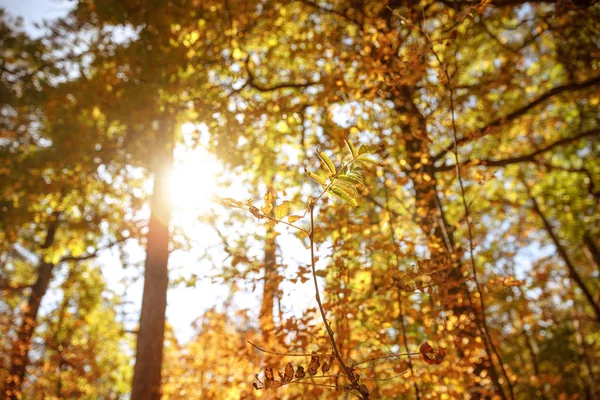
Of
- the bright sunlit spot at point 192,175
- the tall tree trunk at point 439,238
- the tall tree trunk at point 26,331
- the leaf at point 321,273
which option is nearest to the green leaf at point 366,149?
the leaf at point 321,273

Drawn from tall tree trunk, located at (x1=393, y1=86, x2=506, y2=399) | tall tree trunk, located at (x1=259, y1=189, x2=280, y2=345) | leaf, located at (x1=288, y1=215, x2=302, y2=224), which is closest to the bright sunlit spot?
tall tree trunk, located at (x1=259, y1=189, x2=280, y2=345)

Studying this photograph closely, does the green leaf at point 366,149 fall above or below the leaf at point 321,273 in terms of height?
above

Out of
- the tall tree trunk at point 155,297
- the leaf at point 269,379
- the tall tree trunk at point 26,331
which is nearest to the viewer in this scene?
the leaf at point 269,379

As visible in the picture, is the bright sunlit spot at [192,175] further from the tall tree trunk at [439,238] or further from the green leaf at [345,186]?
the green leaf at [345,186]

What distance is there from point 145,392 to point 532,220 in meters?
10.4

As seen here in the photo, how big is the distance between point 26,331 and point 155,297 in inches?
223

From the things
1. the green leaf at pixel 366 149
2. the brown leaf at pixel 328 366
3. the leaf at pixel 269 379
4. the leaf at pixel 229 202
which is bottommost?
the leaf at pixel 269 379

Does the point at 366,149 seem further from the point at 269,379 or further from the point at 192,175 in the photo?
the point at 192,175

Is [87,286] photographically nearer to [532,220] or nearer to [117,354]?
[117,354]

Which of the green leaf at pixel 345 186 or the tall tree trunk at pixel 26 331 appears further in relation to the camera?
the tall tree trunk at pixel 26 331

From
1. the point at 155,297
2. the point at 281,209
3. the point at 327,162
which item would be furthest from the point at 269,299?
the point at 327,162

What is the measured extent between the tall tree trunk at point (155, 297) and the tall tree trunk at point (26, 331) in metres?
2.77

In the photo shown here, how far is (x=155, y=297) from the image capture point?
4270 millimetres

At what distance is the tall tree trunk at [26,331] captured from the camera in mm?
6750
